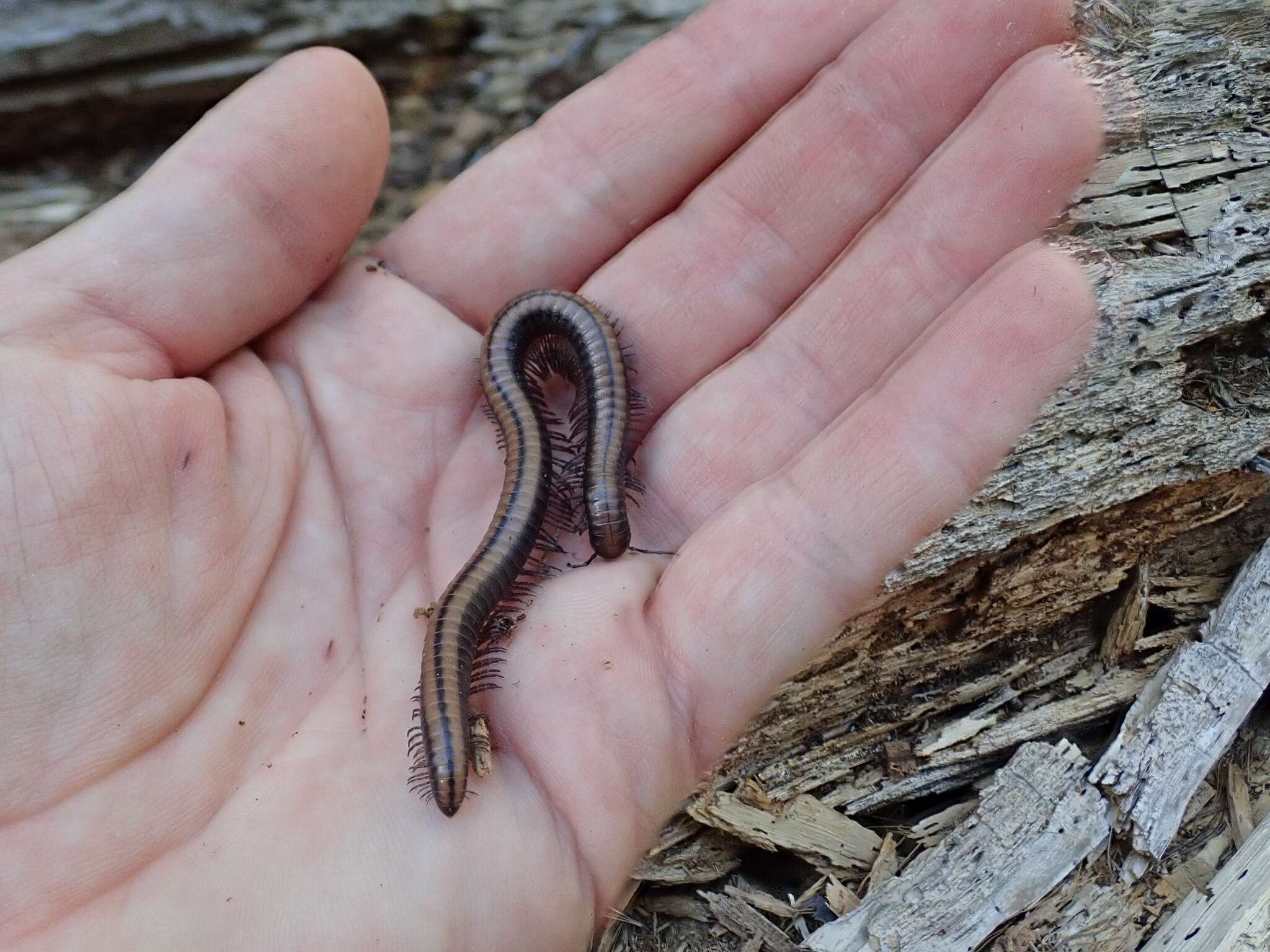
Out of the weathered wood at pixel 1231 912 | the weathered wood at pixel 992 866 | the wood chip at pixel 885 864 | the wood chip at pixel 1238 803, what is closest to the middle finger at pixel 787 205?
the wood chip at pixel 885 864

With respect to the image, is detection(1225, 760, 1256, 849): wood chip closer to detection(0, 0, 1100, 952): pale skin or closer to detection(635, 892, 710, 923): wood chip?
detection(0, 0, 1100, 952): pale skin

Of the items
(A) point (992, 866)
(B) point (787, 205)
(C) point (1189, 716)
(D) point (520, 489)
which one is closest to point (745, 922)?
(A) point (992, 866)

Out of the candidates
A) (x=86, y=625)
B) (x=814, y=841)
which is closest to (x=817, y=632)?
(x=814, y=841)

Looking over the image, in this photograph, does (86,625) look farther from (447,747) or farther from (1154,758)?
(1154,758)

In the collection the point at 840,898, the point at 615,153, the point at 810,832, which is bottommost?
the point at 840,898

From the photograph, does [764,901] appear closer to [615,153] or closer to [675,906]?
[675,906]

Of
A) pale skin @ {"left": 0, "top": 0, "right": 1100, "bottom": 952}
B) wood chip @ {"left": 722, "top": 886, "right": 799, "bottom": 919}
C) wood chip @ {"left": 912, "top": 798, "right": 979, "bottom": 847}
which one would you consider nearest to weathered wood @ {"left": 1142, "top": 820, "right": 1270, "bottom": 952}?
wood chip @ {"left": 912, "top": 798, "right": 979, "bottom": 847}

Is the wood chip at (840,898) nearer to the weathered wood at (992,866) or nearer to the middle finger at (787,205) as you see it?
the weathered wood at (992,866)
